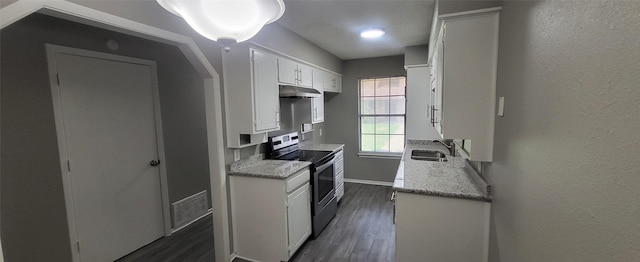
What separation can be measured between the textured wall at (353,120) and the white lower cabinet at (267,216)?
2654 mm

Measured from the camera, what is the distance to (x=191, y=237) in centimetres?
297

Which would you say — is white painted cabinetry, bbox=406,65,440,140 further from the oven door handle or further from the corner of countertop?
the corner of countertop

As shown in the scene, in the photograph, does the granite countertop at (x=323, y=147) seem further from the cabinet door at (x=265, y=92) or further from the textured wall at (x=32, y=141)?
the textured wall at (x=32, y=141)

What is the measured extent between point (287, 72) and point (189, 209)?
2212 millimetres

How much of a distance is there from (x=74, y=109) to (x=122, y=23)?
1.28 meters

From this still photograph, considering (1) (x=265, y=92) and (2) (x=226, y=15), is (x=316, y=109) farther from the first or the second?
(2) (x=226, y=15)

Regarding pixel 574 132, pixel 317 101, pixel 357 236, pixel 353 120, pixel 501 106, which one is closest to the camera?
pixel 574 132

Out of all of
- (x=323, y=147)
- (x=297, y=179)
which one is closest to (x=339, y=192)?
(x=323, y=147)

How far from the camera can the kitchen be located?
0.58 metres

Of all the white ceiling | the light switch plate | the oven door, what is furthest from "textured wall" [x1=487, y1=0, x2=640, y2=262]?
the oven door

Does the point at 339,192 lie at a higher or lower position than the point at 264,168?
lower

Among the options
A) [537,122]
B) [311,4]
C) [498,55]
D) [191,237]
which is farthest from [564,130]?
[191,237]

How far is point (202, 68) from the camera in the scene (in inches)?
86.1

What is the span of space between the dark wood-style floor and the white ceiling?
249 centimetres
